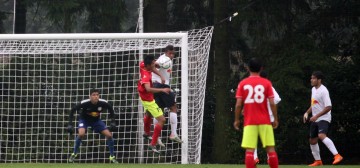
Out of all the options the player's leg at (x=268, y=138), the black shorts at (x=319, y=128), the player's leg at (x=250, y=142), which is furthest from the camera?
the black shorts at (x=319, y=128)

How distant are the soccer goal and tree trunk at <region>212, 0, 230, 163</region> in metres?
5.18

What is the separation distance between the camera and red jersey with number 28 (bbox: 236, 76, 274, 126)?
13453 millimetres

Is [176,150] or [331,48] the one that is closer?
[176,150]

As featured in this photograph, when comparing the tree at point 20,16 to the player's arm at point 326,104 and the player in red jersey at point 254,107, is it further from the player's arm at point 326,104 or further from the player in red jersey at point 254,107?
the player in red jersey at point 254,107

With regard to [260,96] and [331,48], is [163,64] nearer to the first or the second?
[260,96]

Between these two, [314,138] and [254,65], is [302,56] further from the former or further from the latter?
[254,65]

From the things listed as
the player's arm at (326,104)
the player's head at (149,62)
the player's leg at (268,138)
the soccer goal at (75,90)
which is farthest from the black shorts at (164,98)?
the player's leg at (268,138)

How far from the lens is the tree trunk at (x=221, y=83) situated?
92.8ft

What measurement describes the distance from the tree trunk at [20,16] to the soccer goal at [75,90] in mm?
5667

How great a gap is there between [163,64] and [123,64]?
3.48 m

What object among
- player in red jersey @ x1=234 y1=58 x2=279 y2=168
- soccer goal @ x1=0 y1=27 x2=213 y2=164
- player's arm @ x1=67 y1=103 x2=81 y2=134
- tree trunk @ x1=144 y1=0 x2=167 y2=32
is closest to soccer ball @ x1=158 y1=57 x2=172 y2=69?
soccer goal @ x1=0 y1=27 x2=213 y2=164

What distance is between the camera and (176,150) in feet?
72.1

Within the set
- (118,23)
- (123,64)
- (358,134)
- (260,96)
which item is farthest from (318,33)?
(260,96)

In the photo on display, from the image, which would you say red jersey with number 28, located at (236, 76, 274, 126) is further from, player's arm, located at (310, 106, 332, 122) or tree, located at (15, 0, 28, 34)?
tree, located at (15, 0, 28, 34)
